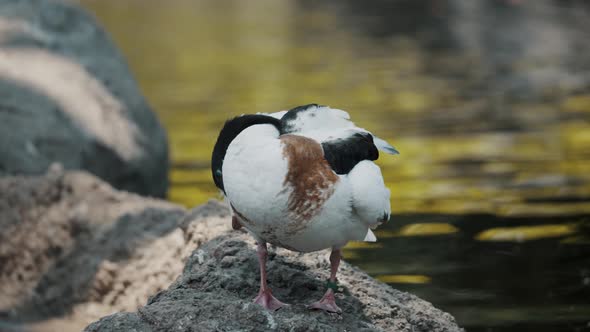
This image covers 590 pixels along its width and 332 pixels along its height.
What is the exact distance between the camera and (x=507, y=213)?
6.61m

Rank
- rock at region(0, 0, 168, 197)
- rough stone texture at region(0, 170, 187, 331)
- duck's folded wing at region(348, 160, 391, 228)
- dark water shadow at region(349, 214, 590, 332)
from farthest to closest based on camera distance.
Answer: rock at region(0, 0, 168, 197)
rough stone texture at region(0, 170, 187, 331)
dark water shadow at region(349, 214, 590, 332)
duck's folded wing at region(348, 160, 391, 228)

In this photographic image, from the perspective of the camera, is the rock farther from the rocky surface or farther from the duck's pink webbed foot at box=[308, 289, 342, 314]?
the duck's pink webbed foot at box=[308, 289, 342, 314]

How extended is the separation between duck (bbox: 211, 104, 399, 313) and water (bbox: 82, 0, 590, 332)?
64.7 inches

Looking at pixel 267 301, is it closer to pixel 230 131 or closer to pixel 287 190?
pixel 287 190

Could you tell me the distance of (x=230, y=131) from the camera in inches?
126

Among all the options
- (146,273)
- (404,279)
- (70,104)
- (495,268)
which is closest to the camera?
(146,273)

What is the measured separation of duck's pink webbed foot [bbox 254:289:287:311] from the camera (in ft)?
10.6

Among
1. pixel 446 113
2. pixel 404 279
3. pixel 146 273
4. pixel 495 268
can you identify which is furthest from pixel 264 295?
pixel 446 113

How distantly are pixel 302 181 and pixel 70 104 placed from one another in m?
4.40

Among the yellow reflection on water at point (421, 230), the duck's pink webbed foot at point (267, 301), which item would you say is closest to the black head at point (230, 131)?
the duck's pink webbed foot at point (267, 301)

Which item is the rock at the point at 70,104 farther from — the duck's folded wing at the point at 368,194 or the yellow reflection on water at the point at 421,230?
the duck's folded wing at the point at 368,194

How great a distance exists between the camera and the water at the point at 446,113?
5.33 metres

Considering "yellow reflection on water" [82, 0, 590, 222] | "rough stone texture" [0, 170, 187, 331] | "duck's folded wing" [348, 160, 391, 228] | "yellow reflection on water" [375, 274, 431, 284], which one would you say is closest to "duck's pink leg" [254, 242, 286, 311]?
"duck's folded wing" [348, 160, 391, 228]

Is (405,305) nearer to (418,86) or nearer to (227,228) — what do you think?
(227,228)
